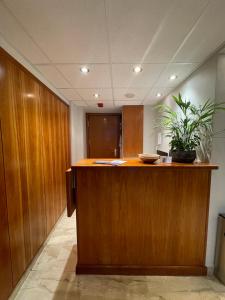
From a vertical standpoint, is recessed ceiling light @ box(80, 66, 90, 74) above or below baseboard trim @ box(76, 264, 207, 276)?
above

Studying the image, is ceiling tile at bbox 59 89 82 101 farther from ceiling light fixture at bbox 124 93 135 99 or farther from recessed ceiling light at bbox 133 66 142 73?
recessed ceiling light at bbox 133 66 142 73

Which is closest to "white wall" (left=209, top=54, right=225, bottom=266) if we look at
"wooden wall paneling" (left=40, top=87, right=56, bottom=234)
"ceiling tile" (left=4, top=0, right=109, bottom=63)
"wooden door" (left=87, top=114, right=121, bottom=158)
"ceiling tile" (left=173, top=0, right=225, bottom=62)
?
"ceiling tile" (left=173, top=0, right=225, bottom=62)

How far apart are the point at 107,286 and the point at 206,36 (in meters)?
2.41

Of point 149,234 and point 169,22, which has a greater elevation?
point 169,22

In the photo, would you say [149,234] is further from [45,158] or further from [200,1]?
[200,1]

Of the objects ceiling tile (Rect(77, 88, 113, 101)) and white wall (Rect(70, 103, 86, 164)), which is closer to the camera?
ceiling tile (Rect(77, 88, 113, 101))

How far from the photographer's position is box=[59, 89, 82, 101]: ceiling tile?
2.66 m

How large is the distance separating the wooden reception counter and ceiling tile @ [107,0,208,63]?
1091 mm

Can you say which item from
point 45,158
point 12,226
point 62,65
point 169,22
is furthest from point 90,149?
point 169,22

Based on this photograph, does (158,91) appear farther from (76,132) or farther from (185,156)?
(76,132)

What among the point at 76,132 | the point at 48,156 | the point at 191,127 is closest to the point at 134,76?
the point at 191,127

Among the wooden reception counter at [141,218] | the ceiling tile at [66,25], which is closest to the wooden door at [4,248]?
the wooden reception counter at [141,218]

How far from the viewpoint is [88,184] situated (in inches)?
64.3

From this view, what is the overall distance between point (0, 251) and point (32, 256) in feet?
2.22
